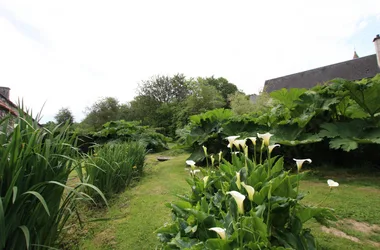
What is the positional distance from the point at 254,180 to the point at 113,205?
2.04 m

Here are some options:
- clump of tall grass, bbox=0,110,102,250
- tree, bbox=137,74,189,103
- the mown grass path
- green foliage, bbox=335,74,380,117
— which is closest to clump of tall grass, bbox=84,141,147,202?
the mown grass path

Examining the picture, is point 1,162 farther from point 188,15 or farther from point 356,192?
point 188,15

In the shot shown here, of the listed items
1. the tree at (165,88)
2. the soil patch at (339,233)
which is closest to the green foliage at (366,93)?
the soil patch at (339,233)

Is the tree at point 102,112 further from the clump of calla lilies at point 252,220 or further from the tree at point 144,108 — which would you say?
the clump of calla lilies at point 252,220

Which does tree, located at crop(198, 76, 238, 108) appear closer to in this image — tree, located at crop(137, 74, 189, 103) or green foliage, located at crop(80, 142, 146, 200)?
tree, located at crop(137, 74, 189, 103)

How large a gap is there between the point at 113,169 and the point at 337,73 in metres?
21.0

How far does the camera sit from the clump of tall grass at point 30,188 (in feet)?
3.35

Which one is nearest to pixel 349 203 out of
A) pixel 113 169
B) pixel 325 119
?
pixel 325 119

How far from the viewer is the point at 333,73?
58.6ft

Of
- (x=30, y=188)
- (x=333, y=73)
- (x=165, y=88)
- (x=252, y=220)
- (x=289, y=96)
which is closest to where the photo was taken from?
(x=252, y=220)

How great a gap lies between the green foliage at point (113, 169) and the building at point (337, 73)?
17.9 m

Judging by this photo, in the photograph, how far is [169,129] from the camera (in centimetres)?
1491

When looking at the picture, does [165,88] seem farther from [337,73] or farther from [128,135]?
[337,73]

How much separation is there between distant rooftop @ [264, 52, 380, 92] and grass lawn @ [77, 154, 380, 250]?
17.3 m
